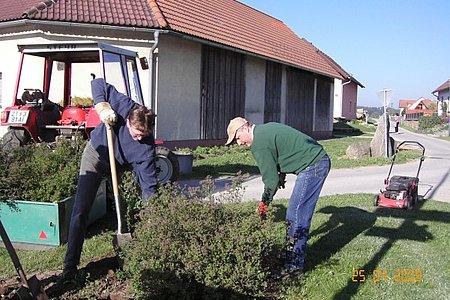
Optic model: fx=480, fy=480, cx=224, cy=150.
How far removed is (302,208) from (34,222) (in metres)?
2.79

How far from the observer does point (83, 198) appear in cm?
429

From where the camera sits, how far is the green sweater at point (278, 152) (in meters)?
4.04

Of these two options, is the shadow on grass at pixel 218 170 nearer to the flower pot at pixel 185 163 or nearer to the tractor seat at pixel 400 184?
the flower pot at pixel 185 163

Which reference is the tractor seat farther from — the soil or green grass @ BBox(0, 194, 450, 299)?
the soil

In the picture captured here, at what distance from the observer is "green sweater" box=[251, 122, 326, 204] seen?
13.3 feet

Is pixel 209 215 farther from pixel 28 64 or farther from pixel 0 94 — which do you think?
pixel 0 94

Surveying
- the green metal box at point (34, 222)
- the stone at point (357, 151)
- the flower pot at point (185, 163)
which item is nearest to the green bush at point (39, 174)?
the green metal box at point (34, 222)

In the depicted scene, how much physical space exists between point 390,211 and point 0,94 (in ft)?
40.9

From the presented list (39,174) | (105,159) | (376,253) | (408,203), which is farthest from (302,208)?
(408,203)

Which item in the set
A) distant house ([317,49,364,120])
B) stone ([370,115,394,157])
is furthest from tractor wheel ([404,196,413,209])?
distant house ([317,49,364,120])

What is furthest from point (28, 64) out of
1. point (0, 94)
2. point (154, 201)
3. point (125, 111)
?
point (154, 201)

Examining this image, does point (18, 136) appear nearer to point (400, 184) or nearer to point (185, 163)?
point (185, 163)
